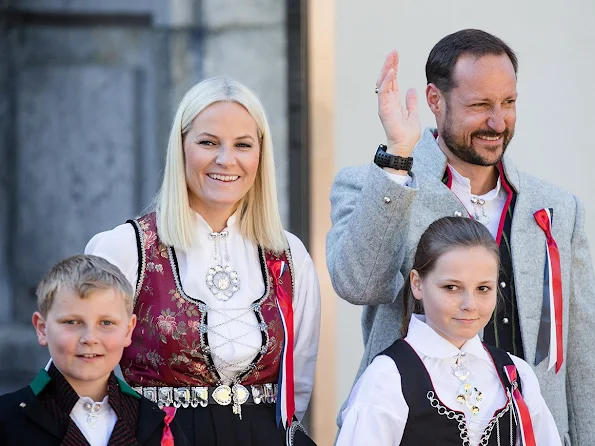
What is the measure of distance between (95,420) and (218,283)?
522mm

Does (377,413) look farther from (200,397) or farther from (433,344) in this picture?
(200,397)

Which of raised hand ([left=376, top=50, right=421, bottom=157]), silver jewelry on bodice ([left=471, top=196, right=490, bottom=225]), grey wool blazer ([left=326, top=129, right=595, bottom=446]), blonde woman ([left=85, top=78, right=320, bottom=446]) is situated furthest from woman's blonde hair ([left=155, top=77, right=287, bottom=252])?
silver jewelry on bodice ([left=471, top=196, right=490, bottom=225])

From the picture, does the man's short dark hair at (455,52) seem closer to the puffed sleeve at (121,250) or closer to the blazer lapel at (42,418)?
the puffed sleeve at (121,250)

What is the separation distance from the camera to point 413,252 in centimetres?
312

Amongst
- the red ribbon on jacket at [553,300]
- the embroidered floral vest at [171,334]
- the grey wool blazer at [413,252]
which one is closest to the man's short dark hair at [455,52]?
the grey wool blazer at [413,252]

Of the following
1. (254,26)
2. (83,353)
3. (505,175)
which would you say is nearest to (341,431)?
(83,353)

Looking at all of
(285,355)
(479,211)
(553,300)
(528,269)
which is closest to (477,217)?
(479,211)

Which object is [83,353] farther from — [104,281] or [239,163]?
[239,163]

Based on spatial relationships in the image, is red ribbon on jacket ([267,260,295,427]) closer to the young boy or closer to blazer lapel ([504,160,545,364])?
the young boy

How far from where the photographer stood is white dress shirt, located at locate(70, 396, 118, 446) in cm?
259

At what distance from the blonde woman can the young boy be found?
0.18m

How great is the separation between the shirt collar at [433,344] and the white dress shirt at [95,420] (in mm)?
753

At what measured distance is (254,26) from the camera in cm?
466

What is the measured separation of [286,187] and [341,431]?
201cm
